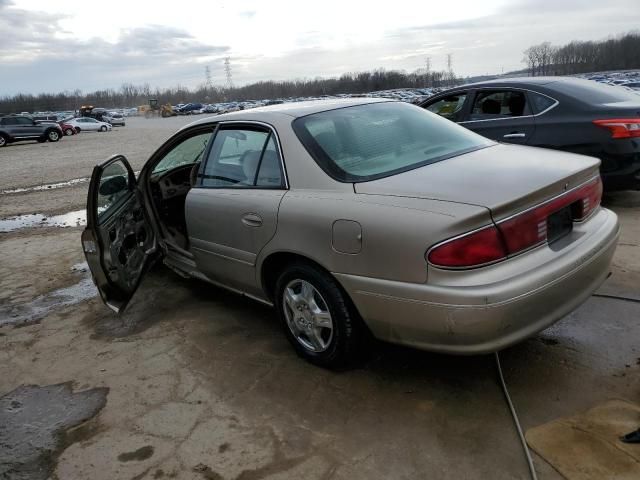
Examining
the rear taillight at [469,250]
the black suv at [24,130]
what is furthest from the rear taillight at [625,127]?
the black suv at [24,130]

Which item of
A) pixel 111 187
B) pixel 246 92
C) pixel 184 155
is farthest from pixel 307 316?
pixel 246 92

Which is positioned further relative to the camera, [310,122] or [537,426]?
[310,122]

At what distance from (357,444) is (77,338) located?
8.30 ft

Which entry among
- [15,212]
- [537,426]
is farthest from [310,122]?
[15,212]

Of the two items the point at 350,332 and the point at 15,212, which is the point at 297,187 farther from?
the point at 15,212

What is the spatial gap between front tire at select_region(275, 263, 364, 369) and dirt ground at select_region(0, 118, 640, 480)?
0.49 feet

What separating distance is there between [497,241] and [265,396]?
1.52 meters

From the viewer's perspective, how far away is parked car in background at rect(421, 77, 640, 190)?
5559 mm

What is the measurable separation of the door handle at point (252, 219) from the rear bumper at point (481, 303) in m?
0.76

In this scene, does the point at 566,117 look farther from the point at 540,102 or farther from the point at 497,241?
the point at 497,241

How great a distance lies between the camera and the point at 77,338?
407 cm

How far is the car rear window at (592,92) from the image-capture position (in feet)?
19.1

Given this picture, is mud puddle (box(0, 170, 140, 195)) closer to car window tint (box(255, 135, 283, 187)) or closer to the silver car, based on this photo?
the silver car

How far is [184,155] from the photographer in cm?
514
